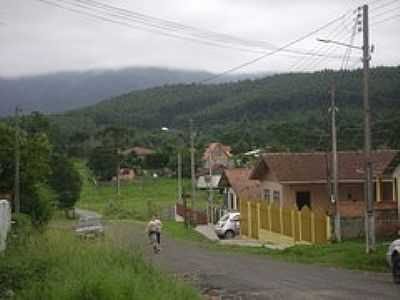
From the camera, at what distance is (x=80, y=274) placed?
42.6 feet

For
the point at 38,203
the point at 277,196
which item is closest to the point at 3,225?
the point at 38,203

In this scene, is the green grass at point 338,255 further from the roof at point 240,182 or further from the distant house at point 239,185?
the roof at point 240,182

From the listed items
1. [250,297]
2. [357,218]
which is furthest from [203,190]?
[250,297]

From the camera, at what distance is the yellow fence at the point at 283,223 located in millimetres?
33656

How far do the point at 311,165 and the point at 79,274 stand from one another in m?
32.0

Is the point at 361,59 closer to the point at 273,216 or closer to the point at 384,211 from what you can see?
the point at 384,211

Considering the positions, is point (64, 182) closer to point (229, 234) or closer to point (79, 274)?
point (229, 234)

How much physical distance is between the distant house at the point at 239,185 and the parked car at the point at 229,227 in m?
4.44

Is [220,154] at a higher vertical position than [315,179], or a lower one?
higher

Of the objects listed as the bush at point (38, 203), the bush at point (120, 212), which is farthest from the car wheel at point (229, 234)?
the bush at point (120, 212)

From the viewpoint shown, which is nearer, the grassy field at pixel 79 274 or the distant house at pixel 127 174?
the grassy field at pixel 79 274

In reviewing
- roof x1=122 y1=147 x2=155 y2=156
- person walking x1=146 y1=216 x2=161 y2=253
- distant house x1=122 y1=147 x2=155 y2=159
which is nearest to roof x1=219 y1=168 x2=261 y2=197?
person walking x1=146 y1=216 x2=161 y2=253

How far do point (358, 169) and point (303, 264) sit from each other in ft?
65.3

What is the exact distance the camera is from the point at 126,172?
11375 cm
